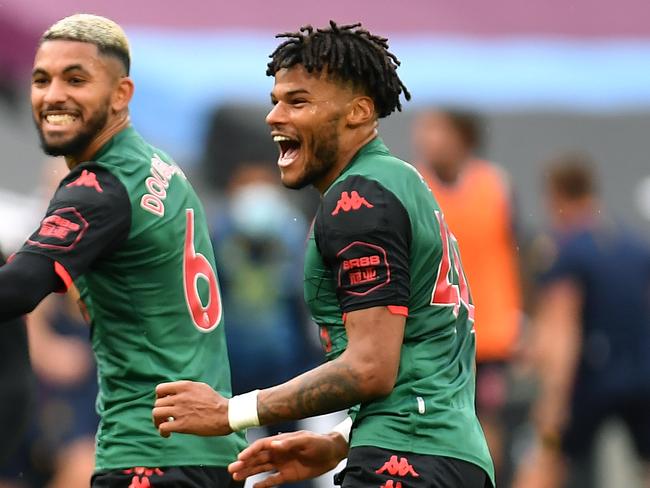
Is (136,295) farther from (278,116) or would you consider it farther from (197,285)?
(278,116)

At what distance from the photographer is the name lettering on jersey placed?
6.03 meters

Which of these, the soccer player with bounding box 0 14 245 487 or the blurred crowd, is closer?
the soccer player with bounding box 0 14 245 487

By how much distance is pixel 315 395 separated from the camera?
5.11 m

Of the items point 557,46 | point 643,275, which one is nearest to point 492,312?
point 643,275

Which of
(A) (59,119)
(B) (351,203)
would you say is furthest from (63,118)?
(B) (351,203)

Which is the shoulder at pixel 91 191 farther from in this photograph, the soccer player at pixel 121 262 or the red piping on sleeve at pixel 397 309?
the red piping on sleeve at pixel 397 309

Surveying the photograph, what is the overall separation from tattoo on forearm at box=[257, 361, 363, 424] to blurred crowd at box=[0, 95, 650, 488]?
18.5 feet

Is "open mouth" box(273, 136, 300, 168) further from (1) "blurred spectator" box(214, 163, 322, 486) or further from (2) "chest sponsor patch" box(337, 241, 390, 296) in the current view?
(1) "blurred spectator" box(214, 163, 322, 486)

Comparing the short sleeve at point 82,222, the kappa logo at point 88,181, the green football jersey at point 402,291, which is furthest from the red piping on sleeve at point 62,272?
the green football jersey at point 402,291

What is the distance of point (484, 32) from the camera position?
1755cm

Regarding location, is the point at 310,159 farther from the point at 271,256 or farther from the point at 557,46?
the point at 557,46

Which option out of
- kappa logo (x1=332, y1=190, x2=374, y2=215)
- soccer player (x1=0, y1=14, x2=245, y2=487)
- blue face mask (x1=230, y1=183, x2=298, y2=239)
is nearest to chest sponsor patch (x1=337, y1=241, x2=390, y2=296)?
kappa logo (x1=332, y1=190, x2=374, y2=215)

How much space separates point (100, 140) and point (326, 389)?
164 centimetres

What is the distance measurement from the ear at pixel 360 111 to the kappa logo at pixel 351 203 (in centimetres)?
41
